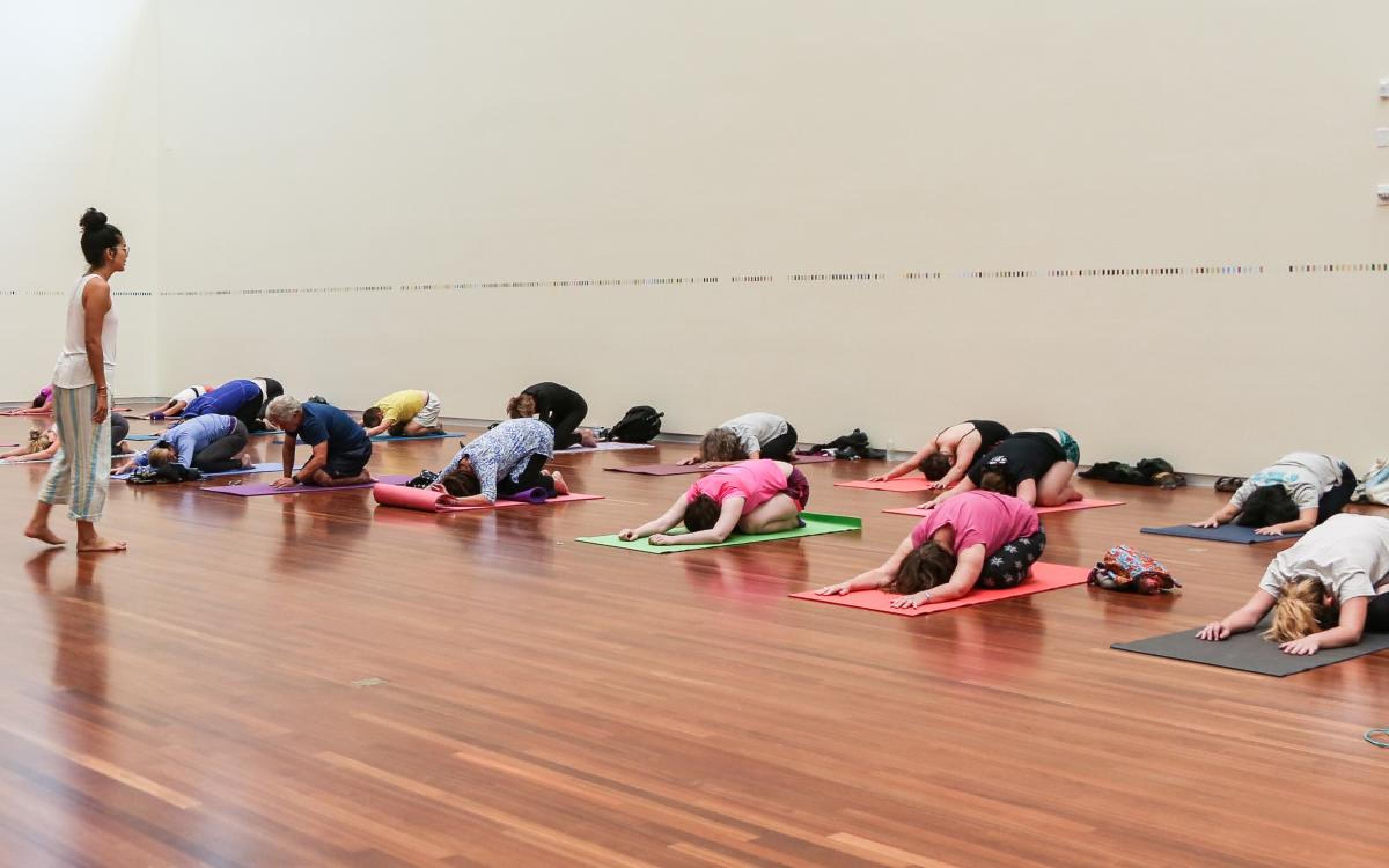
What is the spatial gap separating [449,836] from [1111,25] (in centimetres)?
765

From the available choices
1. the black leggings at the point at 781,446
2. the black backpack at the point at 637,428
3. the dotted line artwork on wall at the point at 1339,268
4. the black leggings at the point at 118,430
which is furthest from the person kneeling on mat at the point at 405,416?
the dotted line artwork on wall at the point at 1339,268

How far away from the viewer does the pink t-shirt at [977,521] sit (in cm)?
482

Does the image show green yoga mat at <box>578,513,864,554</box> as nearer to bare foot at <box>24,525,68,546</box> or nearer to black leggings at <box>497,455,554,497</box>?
black leggings at <box>497,455,554,497</box>

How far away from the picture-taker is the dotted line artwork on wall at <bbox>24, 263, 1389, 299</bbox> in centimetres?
817

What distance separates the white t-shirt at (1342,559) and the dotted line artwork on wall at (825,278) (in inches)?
170

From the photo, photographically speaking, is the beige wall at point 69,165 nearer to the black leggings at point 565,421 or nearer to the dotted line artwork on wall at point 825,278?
the dotted line artwork on wall at point 825,278

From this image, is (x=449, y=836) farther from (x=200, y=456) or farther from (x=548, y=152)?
(x=548, y=152)

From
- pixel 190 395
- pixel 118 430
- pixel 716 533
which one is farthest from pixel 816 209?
pixel 190 395

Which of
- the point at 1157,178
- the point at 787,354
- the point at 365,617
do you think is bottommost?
the point at 365,617

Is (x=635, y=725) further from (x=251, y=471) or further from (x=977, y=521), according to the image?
(x=251, y=471)

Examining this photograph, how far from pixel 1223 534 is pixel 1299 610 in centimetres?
242

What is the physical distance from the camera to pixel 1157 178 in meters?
8.62

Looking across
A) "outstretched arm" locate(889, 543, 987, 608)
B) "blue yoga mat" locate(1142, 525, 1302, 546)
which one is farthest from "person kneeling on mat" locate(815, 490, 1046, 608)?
"blue yoga mat" locate(1142, 525, 1302, 546)

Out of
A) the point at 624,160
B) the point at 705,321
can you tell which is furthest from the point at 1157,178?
the point at 624,160
